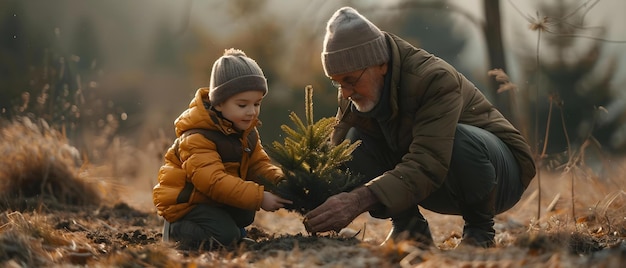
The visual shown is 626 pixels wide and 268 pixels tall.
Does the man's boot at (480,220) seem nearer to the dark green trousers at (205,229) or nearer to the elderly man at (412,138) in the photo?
the elderly man at (412,138)

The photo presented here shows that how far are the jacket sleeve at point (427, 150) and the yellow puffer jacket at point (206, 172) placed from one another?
742 millimetres

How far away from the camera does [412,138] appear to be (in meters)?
4.72

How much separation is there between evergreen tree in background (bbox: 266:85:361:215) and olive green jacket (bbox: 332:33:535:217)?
9.4 inches

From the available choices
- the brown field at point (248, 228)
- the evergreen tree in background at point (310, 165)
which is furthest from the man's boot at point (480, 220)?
the evergreen tree in background at point (310, 165)

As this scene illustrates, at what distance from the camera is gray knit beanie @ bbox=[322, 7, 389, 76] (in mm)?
4391

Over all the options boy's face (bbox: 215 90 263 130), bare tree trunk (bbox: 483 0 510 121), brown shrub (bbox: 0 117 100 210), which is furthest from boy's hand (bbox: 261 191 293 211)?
bare tree trunk (bbox: 483 0 510 121)

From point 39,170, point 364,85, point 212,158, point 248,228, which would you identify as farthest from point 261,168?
point 39,170

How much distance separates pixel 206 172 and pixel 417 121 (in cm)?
122

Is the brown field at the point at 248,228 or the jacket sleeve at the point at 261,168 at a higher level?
the jacket sleeve at the point at 261,168

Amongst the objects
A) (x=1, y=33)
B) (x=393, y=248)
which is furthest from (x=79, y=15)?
(x=393, y=248)

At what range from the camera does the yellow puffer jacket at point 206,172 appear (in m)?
4.50

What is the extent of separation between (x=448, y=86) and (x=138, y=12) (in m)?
21.2

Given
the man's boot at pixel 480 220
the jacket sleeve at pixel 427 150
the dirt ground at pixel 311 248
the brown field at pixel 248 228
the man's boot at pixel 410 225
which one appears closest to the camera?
the dirt ground at pixel 311 248

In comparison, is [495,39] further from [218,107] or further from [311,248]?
[311,248]
